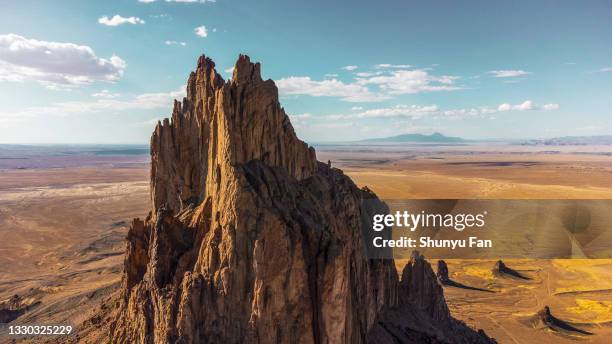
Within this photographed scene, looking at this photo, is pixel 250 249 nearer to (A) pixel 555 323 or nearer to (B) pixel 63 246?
(A) pixel 555 323

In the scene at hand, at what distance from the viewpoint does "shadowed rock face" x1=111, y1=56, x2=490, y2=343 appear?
50.7 feet

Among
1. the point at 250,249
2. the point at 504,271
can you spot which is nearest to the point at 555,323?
the point at 504,271

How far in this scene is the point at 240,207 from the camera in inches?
618

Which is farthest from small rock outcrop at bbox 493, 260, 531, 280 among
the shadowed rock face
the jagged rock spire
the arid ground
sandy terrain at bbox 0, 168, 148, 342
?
sandy terrain at bbox 0, 168, 148, 342

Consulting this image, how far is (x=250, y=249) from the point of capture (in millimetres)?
15586

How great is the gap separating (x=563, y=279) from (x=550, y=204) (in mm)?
52659

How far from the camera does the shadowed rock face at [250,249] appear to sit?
1546 centimetres

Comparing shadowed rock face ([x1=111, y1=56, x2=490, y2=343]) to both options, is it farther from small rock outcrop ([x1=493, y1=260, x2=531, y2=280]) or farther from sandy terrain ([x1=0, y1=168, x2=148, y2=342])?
small rock outcrop ([x1=493, y1=260, x2=531, y2=280])

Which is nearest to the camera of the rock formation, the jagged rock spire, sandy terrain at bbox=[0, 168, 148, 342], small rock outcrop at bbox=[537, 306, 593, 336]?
the jagged rock spire

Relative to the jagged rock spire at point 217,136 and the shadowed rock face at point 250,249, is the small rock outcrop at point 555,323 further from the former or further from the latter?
the jagged rock spire at point 217,136

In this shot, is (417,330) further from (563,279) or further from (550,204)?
(550,204)

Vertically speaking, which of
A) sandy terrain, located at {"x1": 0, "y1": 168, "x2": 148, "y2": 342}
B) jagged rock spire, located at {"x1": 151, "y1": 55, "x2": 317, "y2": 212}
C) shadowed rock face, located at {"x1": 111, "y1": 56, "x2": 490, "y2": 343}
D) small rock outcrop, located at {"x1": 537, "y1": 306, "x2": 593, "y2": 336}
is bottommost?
small rock outcrop, located at {"x1": 537, "y1": 306, "x2": 593, "y2": 336}

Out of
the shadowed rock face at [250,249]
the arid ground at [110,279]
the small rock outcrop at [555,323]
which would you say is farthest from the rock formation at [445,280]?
the shadowed rock face at [250,249]

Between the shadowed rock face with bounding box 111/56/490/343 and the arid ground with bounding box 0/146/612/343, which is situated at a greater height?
the shadowed rock face with bounding box 111/56/490/343
